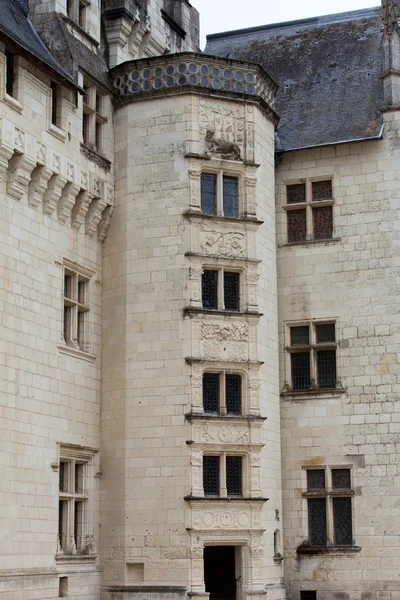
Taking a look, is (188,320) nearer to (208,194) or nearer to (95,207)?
(208,194)

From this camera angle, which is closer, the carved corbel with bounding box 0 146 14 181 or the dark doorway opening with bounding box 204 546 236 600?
the carved corbel with bounding box 0 146 14 181

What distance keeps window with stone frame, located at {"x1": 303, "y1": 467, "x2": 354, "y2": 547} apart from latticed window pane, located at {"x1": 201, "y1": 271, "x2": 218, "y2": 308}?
4388 mm

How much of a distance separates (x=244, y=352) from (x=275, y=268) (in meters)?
2.66

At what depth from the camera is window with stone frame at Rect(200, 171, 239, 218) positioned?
23.3 metres

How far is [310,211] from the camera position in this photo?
83.3ft

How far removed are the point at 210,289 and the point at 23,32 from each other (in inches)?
240

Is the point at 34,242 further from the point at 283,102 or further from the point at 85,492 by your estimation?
the point at 283,102

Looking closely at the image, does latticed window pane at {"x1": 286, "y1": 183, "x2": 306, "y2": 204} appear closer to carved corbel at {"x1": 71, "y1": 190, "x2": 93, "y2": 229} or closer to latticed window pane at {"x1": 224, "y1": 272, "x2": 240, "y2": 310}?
latticed window pane at {"x1": 224, "y1": 272, "x2": 240, "y2": 310}

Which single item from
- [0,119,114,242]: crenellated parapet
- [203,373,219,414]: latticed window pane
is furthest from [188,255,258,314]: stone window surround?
[0,119,114,242]: crenellated parapet

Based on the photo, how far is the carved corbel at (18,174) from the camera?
20.1 meters

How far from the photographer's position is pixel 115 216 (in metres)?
23.3

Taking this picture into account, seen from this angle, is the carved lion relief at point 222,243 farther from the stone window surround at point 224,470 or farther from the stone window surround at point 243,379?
the stone window surround at point 224,470

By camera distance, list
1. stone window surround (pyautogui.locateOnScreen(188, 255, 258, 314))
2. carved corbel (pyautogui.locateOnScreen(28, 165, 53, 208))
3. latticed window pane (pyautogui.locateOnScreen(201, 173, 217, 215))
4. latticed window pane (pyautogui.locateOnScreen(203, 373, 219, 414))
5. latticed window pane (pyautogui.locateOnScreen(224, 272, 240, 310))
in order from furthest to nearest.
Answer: latticed window pane (pyautogui.locateOnScreen(201, 173, 217, 215)) < latticed window pane (pyautogui.locateOnScreen(224, 272, 240, 310)) < stone window surround (pyautogui.locateOnScreen(188, 255, 258, 314)) < latticed window pane (pyautogui.locateOnScreen(203, 373, 219, 414)) < carved corbel (pyautogui.locateOnScreen(28, 165, 53, 208))

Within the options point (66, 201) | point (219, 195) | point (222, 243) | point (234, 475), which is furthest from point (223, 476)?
point (66, 201)
